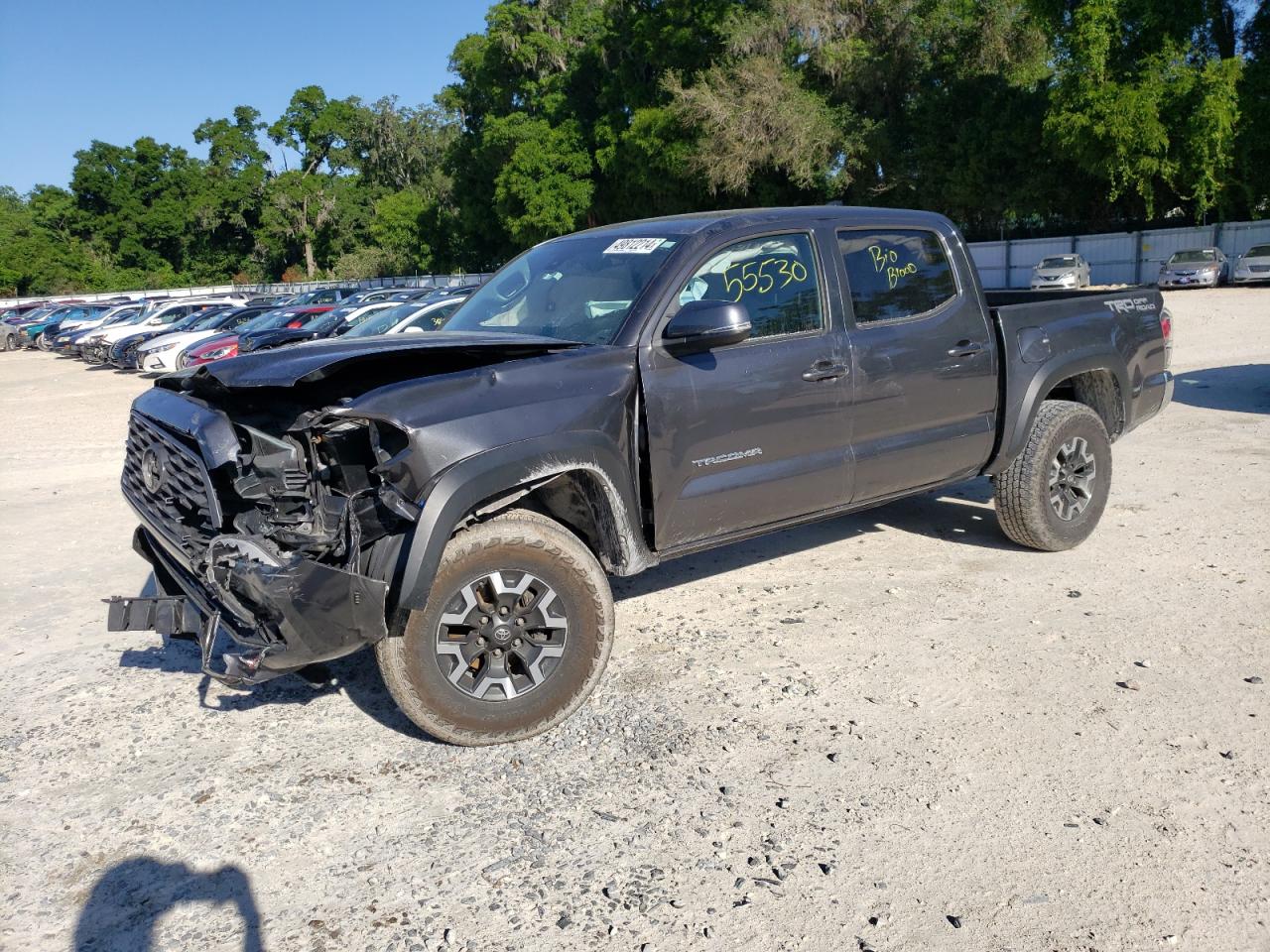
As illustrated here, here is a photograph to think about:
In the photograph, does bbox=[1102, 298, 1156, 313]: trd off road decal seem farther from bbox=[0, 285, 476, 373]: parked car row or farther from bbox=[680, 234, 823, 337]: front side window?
bbox=[0, 285, 476, 373]: parked car row

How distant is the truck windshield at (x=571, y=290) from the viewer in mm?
4648

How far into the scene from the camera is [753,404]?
462cm

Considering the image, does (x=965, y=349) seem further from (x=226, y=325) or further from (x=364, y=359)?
(x=226, y=325)

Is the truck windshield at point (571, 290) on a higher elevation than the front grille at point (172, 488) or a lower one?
higher

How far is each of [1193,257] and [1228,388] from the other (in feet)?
82.2

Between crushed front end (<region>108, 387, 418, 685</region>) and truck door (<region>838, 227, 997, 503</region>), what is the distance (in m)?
2.39

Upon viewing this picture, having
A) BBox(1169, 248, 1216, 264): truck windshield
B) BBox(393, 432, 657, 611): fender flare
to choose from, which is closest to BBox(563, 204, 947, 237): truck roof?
BBox(393, 432, 657, 611): fender flare

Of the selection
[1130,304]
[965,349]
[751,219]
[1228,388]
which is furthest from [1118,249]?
[751,219]

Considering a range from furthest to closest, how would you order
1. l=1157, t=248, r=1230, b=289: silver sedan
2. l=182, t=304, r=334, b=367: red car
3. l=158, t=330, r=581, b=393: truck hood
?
l=1157, t=248, r=1230, b=289: silver sedan < l=182, t=304, r=334, b=367: red car < l=158, t=330, r=581, b=393: truck hood

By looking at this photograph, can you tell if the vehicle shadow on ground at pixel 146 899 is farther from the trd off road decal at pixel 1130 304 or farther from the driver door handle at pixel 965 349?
the trd off road decal at pixel 1130 304

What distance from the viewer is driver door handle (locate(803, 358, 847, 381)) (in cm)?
482

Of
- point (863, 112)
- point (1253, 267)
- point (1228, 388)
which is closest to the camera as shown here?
point (1228, 388)

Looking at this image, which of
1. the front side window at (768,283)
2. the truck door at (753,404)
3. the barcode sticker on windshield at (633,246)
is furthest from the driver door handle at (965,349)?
the barcode sticker on windshield at (633,246)

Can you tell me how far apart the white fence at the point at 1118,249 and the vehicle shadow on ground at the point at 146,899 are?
36554 millimetres
